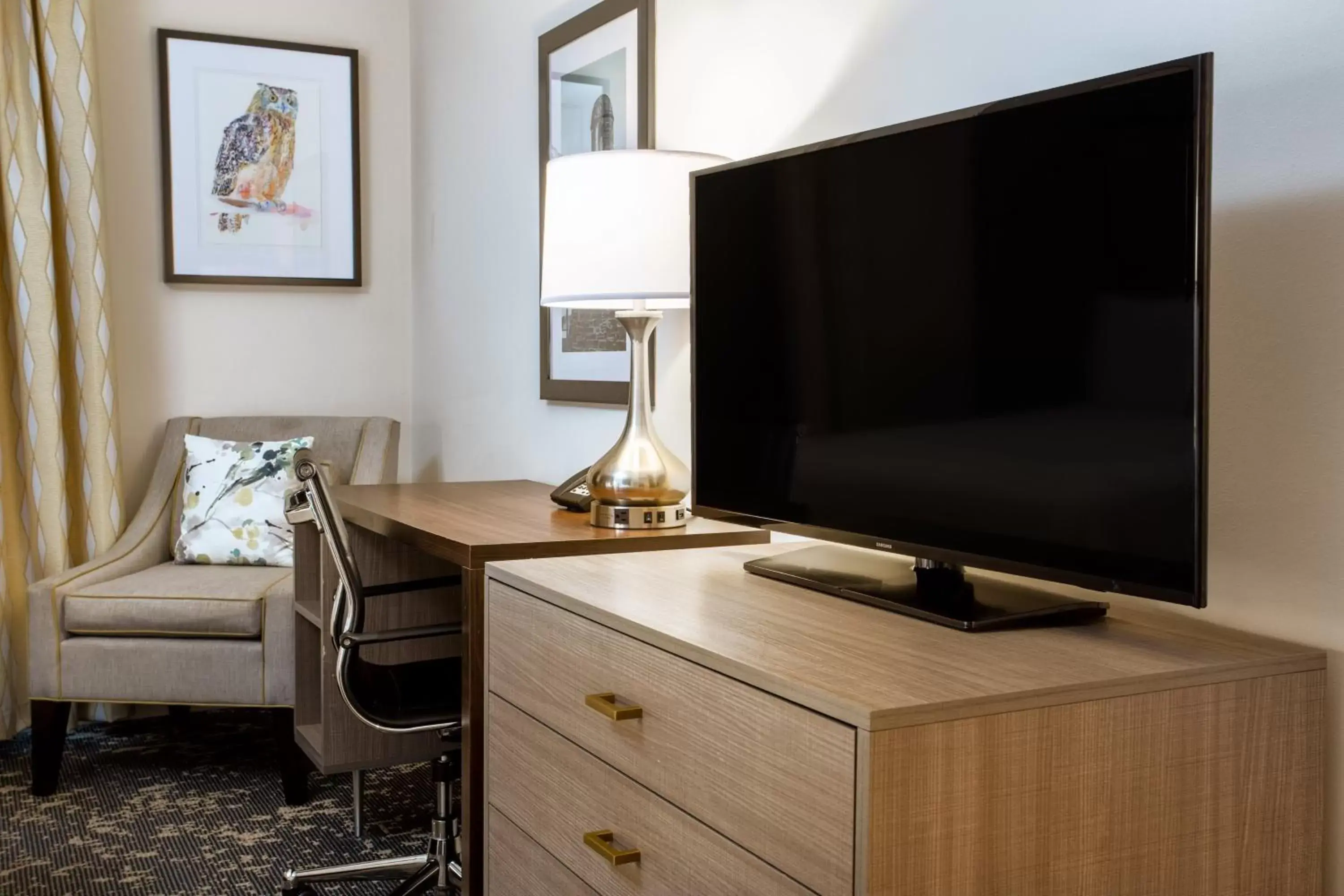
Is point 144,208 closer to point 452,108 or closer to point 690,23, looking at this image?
point 452,108

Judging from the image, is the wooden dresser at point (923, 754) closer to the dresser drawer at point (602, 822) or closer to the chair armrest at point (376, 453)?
the dresser drawer at point (602, 822)

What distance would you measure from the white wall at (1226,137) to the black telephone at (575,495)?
20 cm

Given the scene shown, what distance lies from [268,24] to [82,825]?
2.45 metres

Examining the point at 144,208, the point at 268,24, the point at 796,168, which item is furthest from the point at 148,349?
the point at 796,168

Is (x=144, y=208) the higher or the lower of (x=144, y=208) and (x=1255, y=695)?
the higher

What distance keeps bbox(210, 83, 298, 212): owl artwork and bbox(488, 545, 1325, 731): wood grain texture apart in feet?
8.98

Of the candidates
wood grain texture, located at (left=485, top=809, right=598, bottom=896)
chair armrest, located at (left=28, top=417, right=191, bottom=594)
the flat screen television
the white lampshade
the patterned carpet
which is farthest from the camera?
chair armrest, located at (left=28, top=417, right=191, bottom=594)

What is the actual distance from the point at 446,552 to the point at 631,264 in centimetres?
55

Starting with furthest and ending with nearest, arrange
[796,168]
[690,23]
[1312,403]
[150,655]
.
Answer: [150,655] → [690,23] → [796,168] → [1312,403]

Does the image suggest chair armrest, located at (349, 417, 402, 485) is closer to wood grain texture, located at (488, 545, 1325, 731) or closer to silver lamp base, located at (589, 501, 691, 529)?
silver lamp base, located at (589, 501, 691, 529)

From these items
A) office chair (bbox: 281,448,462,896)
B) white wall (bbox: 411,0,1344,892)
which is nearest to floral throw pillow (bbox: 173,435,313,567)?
white wall (bbox: 411,0,1344,892)

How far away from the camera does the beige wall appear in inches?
147

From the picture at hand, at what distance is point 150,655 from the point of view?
3.01 meters

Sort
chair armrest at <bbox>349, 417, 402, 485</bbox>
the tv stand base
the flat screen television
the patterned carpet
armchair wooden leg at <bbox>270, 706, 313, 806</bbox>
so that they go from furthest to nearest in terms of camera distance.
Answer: chair armrest at <bbox>349, 417, 402, 485</bbox> → armchair wooden leg at <bbox>270, 706, 313, 806</bbox> → the patterned carpet → the tv stand base → the flat screen television
